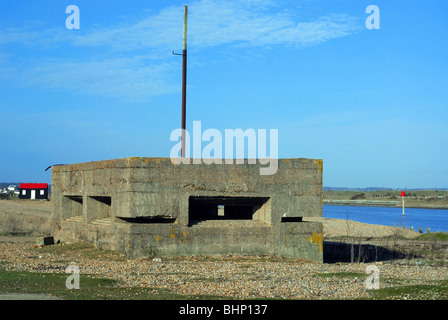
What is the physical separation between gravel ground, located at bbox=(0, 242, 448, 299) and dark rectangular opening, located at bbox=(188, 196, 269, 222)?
1660 mm

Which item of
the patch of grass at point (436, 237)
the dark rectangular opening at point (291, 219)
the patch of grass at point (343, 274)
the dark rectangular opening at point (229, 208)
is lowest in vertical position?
the patch of grass at point (436, 237)

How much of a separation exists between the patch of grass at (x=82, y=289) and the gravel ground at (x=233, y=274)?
1.50 feet

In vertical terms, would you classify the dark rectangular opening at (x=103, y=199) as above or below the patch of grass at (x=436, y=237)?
above

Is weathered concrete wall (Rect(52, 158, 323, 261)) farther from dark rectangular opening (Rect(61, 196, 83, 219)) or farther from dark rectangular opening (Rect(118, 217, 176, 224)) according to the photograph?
dark rectangular opening (Rect(61, 196, 83, 219))

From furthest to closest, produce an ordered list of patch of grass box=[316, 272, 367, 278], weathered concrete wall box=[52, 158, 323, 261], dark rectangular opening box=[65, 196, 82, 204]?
dark rectangular opening box=[65, 196, 82, 204] → weathered concrete wall box=[52, 158, 323, 261] → patch of grass box=[316, 272, 367, 278]

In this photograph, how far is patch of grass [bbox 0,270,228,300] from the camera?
994cm

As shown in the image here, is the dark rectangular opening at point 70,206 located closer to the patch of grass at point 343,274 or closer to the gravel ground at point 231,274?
the gravel ground at point 231,274

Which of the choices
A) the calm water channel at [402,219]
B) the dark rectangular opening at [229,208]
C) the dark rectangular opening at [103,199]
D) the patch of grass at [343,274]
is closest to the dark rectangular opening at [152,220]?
the dark rectangular opening at [229,208]

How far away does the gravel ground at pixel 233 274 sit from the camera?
1090 cm

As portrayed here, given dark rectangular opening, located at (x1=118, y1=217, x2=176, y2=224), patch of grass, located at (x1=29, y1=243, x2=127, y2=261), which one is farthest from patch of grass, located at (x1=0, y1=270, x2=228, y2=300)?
dark rectangular opening, located at (x1=118, y1=217, x2=176, y2=224)

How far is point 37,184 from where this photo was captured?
3255 inches

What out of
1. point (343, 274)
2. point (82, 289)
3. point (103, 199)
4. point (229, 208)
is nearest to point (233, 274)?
point (343, 274)
